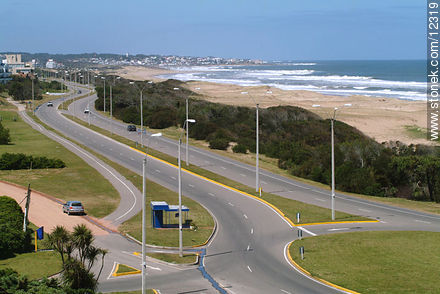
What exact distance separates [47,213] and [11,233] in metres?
9.61

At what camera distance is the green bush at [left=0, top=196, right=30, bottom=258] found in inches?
1142

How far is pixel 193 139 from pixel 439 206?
133ft

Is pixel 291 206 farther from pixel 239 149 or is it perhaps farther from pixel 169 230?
pixel 239 149

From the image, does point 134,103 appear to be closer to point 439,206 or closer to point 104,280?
point 439,206

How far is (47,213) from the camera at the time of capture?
3894 cm

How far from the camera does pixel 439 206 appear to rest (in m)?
44.3

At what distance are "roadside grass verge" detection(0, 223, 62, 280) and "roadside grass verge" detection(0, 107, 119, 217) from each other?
999 cm

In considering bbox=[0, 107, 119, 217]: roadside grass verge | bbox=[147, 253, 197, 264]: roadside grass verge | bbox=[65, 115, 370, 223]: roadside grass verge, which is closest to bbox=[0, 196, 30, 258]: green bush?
bbox=[147, 253, 197, 264]: roadside grass verge

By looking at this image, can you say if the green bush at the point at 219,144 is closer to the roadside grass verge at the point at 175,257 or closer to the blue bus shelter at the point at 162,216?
the blue bus shelter at the point at 162,216

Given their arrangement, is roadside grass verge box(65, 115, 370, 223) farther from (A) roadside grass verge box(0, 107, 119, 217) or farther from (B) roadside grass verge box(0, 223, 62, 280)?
(B) roadside grass verge box(0, 223, 62, 280)

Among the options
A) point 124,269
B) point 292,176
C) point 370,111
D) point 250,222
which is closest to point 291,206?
point 250,222

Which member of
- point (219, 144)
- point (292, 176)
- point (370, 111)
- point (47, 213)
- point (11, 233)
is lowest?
point (292, 176)

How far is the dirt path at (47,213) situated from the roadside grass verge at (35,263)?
498 cm

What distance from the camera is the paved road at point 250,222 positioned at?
26.2 meters
